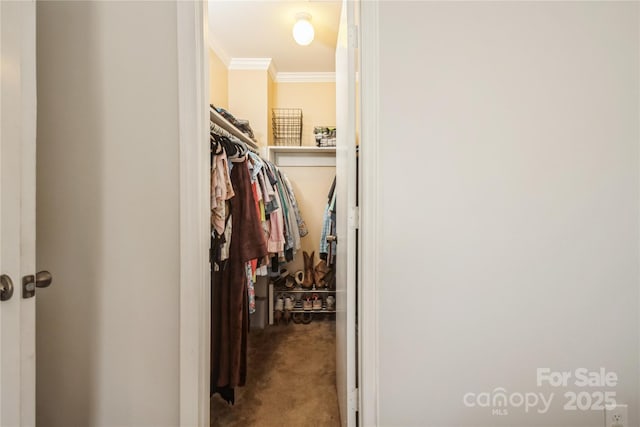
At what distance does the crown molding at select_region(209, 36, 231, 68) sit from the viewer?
2.31m

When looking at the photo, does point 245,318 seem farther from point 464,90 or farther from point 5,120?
point 464,90

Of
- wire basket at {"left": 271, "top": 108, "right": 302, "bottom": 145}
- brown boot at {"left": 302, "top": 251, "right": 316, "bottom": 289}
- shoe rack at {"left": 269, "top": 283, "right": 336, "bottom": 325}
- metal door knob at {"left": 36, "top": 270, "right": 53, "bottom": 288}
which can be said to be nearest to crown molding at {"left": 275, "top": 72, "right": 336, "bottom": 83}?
wire basket at {"left": 271, "top": 108, "right": 302, "bottom": 145}

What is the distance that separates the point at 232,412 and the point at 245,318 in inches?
19.9

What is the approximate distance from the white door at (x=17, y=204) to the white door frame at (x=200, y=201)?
37cm

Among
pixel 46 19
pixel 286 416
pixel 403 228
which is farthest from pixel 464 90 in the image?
pixel 286 416

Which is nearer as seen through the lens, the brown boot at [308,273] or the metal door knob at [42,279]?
the metal door knob at [42,279]

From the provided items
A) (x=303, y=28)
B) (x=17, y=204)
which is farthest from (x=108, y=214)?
(x=303, y=28)

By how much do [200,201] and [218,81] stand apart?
75.3 inches

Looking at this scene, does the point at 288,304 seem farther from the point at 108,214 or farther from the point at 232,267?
the point at 108,214

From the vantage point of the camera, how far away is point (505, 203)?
97cm

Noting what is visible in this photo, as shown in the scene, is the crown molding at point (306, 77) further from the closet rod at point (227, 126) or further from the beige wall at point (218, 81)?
the closet rod at point (227, 126)

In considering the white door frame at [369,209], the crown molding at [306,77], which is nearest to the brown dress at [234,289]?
the white door frame at [369,209]

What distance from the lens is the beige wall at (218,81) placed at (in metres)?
2.32

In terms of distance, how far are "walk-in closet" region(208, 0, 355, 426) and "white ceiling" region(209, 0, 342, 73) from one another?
0.01m
